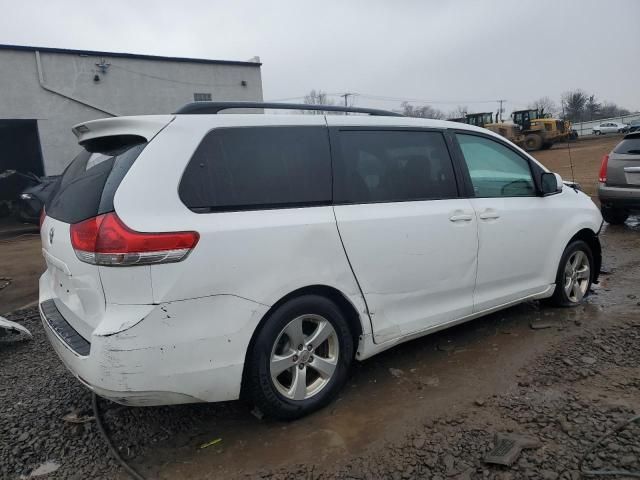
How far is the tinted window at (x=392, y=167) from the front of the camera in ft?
10.00

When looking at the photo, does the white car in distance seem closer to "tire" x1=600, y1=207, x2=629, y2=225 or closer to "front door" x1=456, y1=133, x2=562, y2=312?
"tire" x1=600, y1=207, x2=629, y2=225

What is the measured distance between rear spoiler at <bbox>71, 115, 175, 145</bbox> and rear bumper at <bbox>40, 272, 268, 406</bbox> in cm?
91

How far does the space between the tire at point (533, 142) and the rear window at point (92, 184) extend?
3376cm

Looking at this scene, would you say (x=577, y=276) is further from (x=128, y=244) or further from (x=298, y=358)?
(x=128, y=244)

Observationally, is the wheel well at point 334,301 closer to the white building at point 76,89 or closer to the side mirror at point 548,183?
the side mirror at point 548,183

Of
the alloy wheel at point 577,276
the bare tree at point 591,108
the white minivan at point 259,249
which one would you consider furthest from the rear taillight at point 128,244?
the bare tree at point 591,108

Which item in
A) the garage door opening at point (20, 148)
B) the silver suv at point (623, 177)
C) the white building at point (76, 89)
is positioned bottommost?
the silver suv at point (623, 177)

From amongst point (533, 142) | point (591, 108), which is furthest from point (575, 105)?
point (533, 142)

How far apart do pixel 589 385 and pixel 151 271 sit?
2.79 metres

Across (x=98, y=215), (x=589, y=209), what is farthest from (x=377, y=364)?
(x=589, y=209)

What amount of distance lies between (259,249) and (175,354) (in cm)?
67

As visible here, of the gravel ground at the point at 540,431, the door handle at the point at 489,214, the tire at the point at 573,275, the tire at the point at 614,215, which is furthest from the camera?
the tire at the point at 614,215

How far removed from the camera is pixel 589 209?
461 cm

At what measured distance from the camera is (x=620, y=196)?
803 cm
